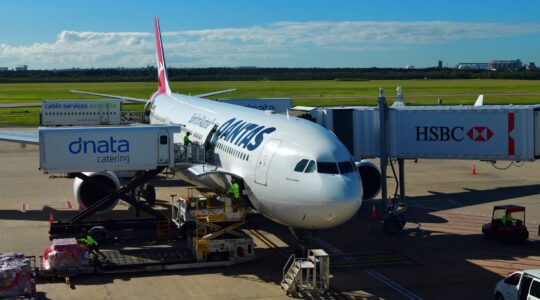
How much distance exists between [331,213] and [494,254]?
745 centimetres

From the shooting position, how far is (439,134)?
74.8ft

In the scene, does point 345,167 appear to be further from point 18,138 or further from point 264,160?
point 18,138

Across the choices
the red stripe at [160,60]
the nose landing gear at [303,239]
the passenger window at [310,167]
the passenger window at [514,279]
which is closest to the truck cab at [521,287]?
the passenger window at [514,279]

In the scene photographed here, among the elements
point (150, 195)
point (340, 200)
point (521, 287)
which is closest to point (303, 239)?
point (340, 200)

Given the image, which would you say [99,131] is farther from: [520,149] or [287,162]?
[520,149]

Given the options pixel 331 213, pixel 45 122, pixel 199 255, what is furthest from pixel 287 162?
pixel 45 122

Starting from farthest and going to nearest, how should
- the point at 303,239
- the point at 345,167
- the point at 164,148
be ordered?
the point at 164,148
the point at 303,239
the point at 345,167

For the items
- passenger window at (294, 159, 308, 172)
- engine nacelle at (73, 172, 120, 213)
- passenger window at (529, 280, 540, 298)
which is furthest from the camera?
engine nacelle at (73, 172, 120, 213)

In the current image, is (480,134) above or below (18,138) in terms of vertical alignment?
above

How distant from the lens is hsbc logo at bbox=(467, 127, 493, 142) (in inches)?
872

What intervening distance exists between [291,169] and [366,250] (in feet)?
18.3

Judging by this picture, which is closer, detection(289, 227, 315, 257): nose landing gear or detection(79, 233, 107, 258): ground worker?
detection(289, 227, 315, 257): nose landing gear

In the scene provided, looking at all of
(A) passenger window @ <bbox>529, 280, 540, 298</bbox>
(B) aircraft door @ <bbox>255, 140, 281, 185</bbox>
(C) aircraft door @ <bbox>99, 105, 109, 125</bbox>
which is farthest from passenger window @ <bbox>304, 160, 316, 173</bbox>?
(C) aircraft door @ <bbox>99, 105, 109, 125</bbox>

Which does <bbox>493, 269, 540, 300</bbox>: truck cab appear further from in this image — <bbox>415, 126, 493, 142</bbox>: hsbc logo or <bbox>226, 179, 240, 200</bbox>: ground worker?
<bbox>415, 126, 493, 142</bbox>: hsbc logo
